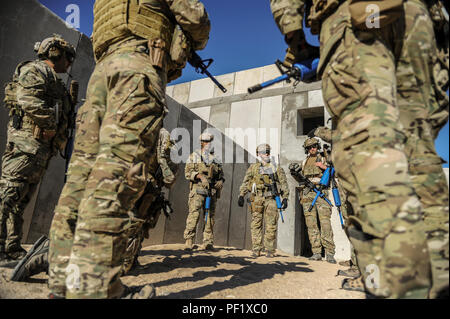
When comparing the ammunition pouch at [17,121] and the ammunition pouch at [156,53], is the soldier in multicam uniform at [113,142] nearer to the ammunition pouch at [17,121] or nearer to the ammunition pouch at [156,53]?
the ammunition pouch at [156,53]

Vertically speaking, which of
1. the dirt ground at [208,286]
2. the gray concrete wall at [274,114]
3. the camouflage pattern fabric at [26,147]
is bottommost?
the dirt ground at [208,286]

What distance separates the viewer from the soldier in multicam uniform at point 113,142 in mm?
1064

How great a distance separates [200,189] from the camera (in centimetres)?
493

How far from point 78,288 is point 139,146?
2.05 ft

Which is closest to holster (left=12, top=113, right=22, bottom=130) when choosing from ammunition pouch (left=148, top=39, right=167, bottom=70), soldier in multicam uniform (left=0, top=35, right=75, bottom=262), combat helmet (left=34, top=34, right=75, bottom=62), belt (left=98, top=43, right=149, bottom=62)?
soldier in multicam uniform (left=0, top=35, right=75, bottom=262)

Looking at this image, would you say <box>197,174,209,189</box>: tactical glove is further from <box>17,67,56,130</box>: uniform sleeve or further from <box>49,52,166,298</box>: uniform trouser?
<box>49,52,166,298</box>: uniform trouser

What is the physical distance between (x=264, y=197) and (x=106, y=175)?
430 cm

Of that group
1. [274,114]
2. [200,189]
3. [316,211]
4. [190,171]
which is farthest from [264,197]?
[274,114]

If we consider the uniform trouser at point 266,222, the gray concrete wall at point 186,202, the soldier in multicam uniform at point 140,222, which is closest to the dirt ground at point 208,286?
the soldier in multicam uniform at point 140,222

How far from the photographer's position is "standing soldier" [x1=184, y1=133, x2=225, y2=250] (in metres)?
4.77

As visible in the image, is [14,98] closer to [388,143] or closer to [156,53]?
[156,53]

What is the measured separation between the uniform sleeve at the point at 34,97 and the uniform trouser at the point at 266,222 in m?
3.80

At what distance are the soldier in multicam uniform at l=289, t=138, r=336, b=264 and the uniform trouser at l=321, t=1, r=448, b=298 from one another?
149 inches
